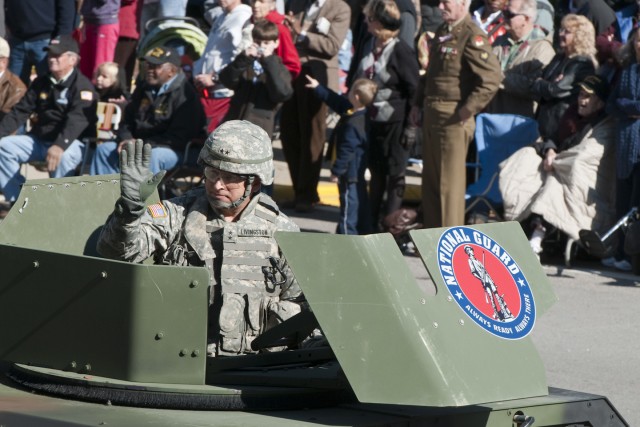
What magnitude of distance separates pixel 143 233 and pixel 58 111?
718cm

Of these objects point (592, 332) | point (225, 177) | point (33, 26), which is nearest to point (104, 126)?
point (33, 26)

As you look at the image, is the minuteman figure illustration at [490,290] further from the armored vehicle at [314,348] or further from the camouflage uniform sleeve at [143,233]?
the camouflage uniform sleeve at [143,233]

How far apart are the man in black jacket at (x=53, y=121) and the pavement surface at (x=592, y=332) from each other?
83.1 inches

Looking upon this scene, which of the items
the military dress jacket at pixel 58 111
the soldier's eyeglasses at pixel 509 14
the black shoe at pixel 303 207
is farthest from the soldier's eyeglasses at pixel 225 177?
the black shoe at pixel 303 207

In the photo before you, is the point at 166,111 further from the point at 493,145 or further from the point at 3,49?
the point at 493,145

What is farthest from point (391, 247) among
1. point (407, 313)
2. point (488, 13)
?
point (488, 13)

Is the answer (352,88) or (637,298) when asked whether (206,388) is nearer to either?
(637,298)


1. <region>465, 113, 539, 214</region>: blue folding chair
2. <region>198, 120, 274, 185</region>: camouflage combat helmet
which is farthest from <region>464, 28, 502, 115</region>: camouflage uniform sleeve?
<region>198, 120, 274, 185</region>: camouflage combat helmet

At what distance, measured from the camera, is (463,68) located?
11.3m

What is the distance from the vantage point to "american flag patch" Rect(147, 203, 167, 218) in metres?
6.00

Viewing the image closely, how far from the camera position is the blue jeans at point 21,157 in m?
12.6

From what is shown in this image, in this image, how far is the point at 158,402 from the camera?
17.3 ft

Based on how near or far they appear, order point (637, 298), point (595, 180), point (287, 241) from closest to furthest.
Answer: point (287, 241), point (637, 298), point (595, 180)

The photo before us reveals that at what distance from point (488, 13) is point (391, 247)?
8025mm
